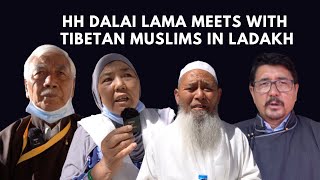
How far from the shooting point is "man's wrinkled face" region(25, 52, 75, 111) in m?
5.42

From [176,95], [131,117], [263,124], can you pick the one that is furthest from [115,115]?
[263,124]

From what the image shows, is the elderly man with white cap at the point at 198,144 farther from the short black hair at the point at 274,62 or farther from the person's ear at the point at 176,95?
the short black hair at the point at 274,62

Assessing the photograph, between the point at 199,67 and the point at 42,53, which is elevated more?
the point at 42,53

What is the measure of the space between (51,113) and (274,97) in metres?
2.02

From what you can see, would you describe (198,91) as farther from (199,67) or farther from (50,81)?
(50,81)

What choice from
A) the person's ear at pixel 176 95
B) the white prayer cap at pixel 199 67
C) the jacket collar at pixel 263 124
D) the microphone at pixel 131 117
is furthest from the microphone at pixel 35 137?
the jacket collar at pixel 263 124

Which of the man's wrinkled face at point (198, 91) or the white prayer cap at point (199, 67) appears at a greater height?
the white prayer cap at point (199, 67)

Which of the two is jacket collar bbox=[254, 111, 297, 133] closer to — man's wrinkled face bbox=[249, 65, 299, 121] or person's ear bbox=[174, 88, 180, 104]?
man's wrinkled face bbox=[249, 65, 299, 121]

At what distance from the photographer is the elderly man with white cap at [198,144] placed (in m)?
→ 4.63

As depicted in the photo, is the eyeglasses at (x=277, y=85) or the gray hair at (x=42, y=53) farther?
the gray hair at (x=42, y=53)

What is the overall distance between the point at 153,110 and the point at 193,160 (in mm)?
790

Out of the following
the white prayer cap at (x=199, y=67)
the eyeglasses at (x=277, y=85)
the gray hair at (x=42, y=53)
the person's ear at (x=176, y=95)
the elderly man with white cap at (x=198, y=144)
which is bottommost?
the elderly man with white cap at (x=198, y=144)

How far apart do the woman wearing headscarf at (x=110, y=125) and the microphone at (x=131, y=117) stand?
0.23 ft

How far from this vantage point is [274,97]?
5.10 metres
